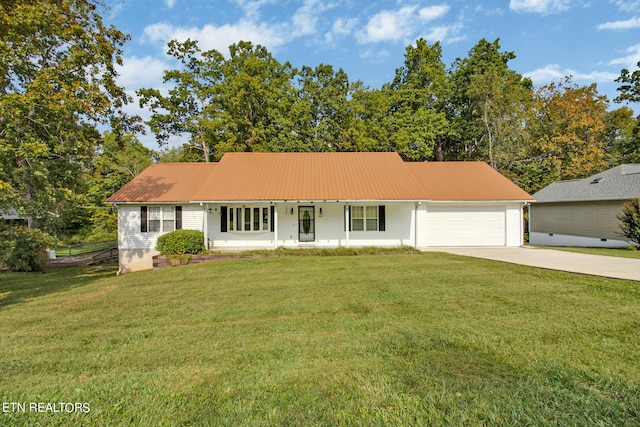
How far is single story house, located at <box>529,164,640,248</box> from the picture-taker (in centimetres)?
1775

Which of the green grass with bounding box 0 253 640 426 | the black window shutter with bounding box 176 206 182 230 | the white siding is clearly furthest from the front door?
the green grass with bounding box 0 253 640 426

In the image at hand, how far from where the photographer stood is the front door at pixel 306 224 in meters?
15.4

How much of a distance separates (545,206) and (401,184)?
14132 mm

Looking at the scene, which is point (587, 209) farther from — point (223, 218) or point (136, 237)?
point (136, 237)

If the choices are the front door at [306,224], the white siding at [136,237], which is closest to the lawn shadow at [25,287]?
the white siding at [136,237]

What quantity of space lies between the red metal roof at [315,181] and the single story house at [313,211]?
5cm

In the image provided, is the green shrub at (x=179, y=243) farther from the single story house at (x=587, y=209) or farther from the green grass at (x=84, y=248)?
the single story house at (x=587, y=209)

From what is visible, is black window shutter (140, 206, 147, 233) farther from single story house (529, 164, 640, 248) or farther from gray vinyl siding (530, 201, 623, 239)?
gray vinyl siding (530, 201, 623, 239)

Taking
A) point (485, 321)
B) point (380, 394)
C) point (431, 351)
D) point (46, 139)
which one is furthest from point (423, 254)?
point (46, 139)

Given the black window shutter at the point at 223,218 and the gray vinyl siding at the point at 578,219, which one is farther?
the gray vinyl siding at the point at 578,219

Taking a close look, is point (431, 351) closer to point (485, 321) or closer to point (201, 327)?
point (485, 321)

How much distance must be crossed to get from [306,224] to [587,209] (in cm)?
1762

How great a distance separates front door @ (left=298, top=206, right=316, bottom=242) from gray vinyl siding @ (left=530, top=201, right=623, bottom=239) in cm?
1629

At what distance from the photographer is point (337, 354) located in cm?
397
